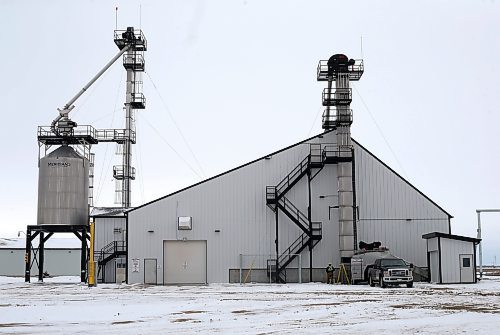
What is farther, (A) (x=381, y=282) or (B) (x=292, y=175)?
(B) (x=292, y=175)

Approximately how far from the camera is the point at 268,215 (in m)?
49.2

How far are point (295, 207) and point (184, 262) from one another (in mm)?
8511

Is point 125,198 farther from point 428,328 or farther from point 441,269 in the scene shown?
point 428,328

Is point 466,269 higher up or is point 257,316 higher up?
point 466,269

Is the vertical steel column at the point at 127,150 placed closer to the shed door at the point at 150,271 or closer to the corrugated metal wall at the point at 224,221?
the corrugated metal wall at the point at 224,221

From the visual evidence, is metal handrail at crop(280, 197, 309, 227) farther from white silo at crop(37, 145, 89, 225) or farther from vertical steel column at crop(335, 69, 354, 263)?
white silo at crop(37, 145, 89, 225)

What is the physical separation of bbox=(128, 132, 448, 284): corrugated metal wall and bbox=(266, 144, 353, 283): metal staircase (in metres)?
0.43

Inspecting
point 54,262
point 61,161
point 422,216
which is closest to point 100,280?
point 61,161

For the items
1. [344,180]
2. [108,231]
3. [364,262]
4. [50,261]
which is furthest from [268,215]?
[50,261]

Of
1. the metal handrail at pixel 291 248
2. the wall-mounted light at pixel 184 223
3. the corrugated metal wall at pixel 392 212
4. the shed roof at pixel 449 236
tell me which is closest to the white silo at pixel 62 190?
the wall-mounted light at pixel 184 223

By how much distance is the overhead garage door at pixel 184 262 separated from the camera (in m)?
48.8

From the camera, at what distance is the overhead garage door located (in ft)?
160

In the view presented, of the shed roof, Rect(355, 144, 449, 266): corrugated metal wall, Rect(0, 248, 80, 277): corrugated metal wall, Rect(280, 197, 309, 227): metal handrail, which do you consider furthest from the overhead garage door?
Rect(0, 248, 80, 277): corrugated metal wall

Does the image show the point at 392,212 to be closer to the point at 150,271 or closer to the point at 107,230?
the point at 150,271
